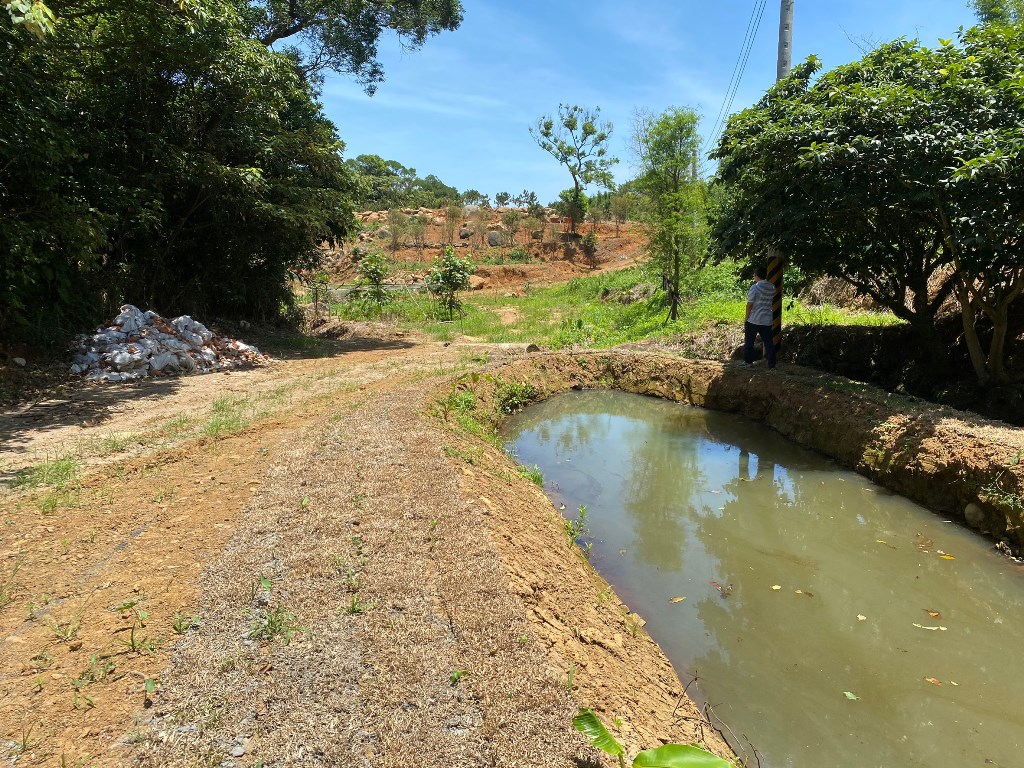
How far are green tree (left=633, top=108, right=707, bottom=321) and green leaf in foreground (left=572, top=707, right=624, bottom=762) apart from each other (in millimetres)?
14046

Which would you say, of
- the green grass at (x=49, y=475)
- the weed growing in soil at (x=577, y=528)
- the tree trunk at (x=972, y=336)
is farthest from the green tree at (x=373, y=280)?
the tree trunk at (x=972, y=336)

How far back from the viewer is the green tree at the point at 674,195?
49.4 ft

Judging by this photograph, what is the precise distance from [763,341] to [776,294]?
82 cm

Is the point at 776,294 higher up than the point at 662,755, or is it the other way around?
the point at 776,294

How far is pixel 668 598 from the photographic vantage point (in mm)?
4230

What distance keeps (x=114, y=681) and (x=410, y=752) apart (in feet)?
4.51

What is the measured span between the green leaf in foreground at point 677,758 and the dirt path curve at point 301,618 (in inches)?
11.8

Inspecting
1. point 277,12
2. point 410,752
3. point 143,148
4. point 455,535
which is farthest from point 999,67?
point 277,12

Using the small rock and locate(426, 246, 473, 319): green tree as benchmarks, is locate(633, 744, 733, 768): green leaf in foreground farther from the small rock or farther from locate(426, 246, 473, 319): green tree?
locate(426, 246, 473, 319): green tree

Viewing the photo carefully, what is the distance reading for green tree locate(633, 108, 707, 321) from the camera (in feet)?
49.4

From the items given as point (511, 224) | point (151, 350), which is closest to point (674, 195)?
point (151, 350)

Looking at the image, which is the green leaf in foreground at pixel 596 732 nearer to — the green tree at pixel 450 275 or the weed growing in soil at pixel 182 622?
the weed growing in soil at pixel 182 622

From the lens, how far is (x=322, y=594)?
3.08 metres

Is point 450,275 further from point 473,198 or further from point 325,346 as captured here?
point 473,198
